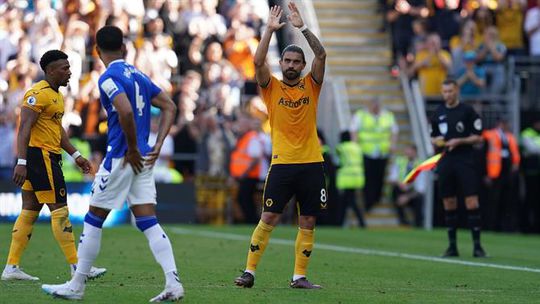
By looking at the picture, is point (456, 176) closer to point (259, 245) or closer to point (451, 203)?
point (451, 203)

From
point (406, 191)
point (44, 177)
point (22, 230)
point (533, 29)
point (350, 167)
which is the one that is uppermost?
point (533, 29)

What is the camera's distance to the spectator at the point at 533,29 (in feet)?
101

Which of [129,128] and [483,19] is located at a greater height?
[483,19]

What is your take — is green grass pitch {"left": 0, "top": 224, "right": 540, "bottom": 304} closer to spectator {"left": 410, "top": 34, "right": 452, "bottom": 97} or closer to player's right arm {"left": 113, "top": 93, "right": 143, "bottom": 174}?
player's right arm {"left": 113, "top": 93, "right": 143, "bottom": 174}

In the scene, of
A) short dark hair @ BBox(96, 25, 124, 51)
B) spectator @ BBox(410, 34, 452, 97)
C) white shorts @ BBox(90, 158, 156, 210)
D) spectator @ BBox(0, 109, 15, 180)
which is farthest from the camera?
spectator @ BBox(410, 34, 452, 97)

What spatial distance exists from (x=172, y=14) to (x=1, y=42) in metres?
4.37

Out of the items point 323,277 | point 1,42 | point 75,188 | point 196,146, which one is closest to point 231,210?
point 196,146

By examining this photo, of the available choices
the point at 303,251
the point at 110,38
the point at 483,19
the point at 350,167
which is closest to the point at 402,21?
the point at 483,19

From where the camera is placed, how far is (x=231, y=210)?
28.1 metres

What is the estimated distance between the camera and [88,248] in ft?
34.8

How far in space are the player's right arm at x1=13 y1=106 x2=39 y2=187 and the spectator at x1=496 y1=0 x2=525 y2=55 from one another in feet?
66.9

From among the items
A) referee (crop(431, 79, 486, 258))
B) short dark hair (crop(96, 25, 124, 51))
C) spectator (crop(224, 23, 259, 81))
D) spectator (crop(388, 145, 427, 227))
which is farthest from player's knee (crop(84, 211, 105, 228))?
spectator (crop(224, 23, 259, 81))

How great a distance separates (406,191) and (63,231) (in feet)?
52.0

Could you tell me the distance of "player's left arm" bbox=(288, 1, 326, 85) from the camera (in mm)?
12031
